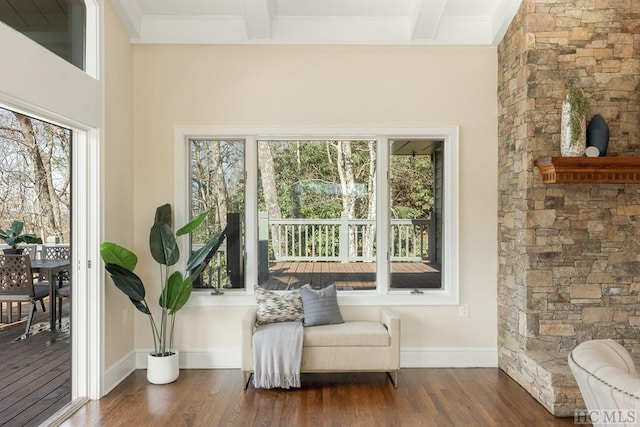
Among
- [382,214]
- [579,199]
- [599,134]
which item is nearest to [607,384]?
[579,199]

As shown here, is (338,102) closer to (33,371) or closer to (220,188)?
(220,188)

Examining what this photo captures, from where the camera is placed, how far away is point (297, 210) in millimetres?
4441

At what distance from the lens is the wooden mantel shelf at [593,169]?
344 centimetres

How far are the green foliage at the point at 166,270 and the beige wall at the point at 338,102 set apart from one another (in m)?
0.31

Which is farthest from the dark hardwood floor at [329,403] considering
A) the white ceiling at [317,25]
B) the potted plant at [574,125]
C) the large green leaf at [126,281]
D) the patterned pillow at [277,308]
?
the white ceiling at [317,25]

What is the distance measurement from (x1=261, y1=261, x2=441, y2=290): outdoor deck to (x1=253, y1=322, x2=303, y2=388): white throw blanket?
0.82m

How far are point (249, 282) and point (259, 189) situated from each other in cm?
94

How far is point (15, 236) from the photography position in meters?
2.85

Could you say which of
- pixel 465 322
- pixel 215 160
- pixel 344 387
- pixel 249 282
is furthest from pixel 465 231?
pixel 215 160

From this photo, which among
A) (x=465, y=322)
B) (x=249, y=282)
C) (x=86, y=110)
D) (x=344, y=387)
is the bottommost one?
(x=344, y=387)

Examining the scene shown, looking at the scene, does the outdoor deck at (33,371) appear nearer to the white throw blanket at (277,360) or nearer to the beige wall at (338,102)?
the beige wall at (338,102)

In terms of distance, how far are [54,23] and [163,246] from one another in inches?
74.8

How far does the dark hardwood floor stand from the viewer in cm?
314

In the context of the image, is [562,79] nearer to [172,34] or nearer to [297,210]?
[297,210]
